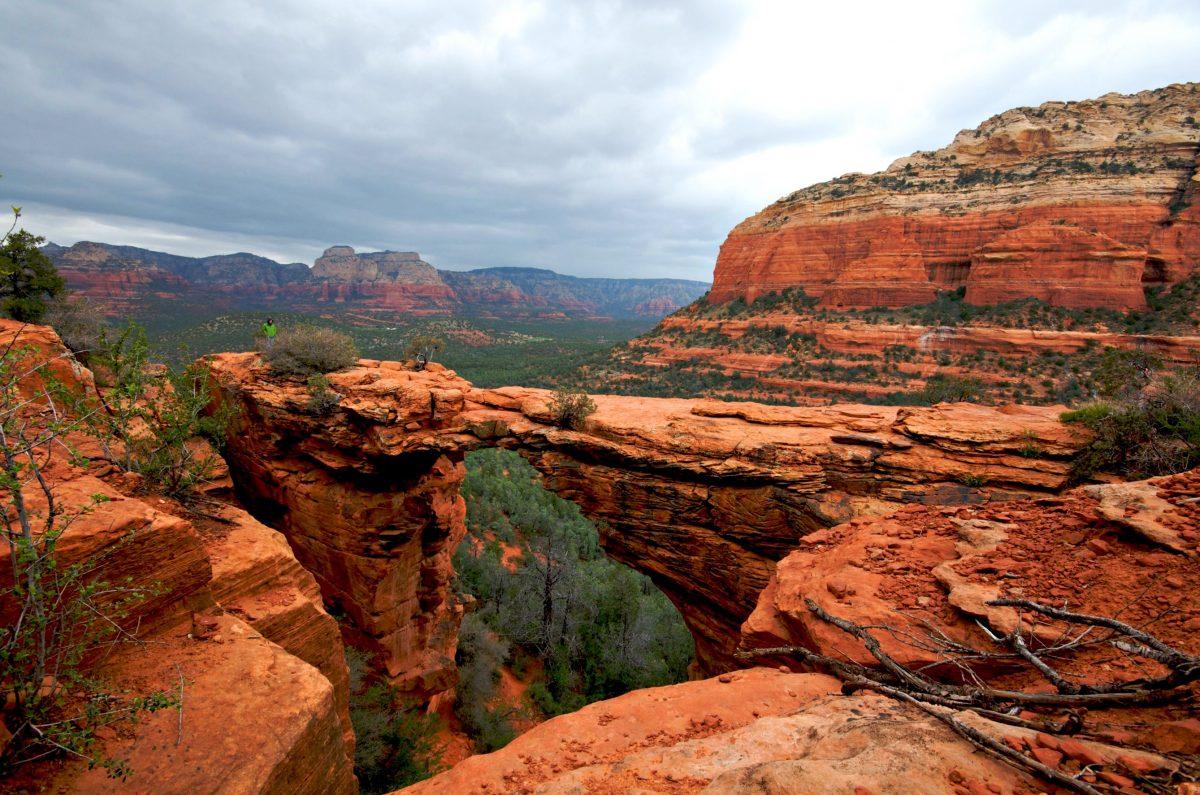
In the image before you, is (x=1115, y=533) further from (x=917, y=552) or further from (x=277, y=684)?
(x=277, y=684)

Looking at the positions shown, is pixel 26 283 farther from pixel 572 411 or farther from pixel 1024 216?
pixel 1024 216

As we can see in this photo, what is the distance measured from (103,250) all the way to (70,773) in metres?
178

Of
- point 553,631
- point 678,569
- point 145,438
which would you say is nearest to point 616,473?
point 678,569

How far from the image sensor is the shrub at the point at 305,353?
39.6ft

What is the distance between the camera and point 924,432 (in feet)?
32.3

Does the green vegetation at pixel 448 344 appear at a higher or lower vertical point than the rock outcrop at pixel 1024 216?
lower

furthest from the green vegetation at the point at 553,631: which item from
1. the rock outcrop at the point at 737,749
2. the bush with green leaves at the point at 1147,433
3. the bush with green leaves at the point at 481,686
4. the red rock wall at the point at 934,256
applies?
the red rock wall at the point at 934,256

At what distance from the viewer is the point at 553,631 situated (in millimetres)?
17672

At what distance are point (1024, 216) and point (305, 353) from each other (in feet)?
176

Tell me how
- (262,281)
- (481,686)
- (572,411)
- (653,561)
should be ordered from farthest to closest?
(262,281), (481,686), (572,411), (653,561)

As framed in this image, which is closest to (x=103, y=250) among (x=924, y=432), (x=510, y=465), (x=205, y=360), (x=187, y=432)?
(x=510, y=465)

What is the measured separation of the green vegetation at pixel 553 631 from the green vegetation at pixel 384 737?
1.98m

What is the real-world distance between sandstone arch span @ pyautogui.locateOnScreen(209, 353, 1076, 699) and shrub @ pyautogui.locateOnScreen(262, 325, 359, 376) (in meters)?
0.44

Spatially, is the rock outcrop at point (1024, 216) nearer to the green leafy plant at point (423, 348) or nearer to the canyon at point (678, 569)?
the canyon at point (678, 569)
